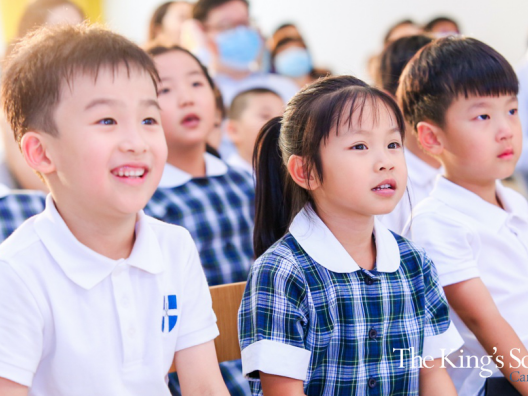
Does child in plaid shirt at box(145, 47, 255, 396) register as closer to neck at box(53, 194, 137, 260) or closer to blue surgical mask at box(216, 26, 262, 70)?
neck at box(53, 194, 137, 260)

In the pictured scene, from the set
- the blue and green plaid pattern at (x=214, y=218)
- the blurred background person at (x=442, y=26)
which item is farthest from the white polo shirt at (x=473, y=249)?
the blurred background person at (x=442, y=26)

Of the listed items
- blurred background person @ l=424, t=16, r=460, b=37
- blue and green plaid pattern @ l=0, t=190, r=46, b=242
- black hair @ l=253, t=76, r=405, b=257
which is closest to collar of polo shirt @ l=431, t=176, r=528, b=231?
black hair @ l=253, t=76, r=405, b=257

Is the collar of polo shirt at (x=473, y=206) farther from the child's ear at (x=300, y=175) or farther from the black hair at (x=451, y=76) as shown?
the child's ear at (x=300, y=175)

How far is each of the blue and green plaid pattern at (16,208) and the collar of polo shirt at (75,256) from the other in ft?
1.97

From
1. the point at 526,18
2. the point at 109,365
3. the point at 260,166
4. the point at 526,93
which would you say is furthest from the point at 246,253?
the point at 526,18

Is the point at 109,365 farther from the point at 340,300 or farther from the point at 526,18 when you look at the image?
the point at 526,18

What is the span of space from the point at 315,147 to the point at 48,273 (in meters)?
0.47

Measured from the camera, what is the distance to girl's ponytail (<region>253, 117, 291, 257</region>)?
119 centimetres

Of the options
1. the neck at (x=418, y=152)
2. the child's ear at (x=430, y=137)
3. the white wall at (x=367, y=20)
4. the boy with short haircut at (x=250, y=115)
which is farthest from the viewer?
the white wall at (x=367, y=20)

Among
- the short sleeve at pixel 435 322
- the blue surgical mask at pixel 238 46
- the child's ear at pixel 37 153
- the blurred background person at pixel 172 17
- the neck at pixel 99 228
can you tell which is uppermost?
the blurred background person at pixel 172 17

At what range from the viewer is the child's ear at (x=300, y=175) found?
3.59 ft

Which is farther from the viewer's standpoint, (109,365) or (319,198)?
(319,198)

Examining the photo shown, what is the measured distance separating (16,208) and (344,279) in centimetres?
87

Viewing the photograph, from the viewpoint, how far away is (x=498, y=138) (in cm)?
128
